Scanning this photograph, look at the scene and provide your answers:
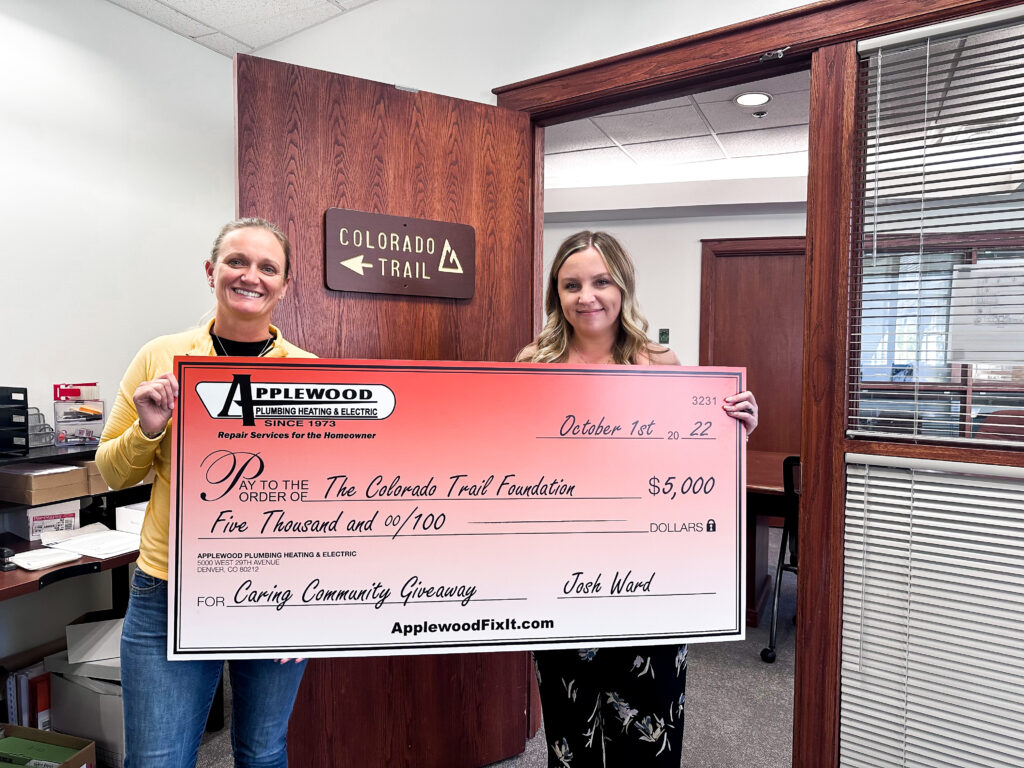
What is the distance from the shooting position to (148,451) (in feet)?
3.70

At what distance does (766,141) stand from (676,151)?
647mm

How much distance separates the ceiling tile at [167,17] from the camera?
2.56m

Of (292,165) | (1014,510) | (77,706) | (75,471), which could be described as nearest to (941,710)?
(1014,510)

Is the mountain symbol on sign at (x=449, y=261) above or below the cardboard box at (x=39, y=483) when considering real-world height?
Answer: above

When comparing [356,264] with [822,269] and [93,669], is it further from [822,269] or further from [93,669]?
[93,669]

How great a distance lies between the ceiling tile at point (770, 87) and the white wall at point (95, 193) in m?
2.61

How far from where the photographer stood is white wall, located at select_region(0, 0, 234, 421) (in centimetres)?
232

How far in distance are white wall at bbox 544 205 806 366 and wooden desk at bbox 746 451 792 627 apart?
6.39ft

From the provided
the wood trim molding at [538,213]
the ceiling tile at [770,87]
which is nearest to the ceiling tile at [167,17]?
the wood trim molding at [538,213]

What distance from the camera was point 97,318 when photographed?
2.59 metres

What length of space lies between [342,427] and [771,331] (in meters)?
5.00

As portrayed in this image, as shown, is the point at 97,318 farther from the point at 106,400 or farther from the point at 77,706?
the point at 77,706

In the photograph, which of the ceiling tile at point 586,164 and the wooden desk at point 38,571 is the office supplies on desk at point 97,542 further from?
the ceiling tile at point 586,164

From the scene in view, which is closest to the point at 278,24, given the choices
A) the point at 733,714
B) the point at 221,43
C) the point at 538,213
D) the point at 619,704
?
the point at 221,43
